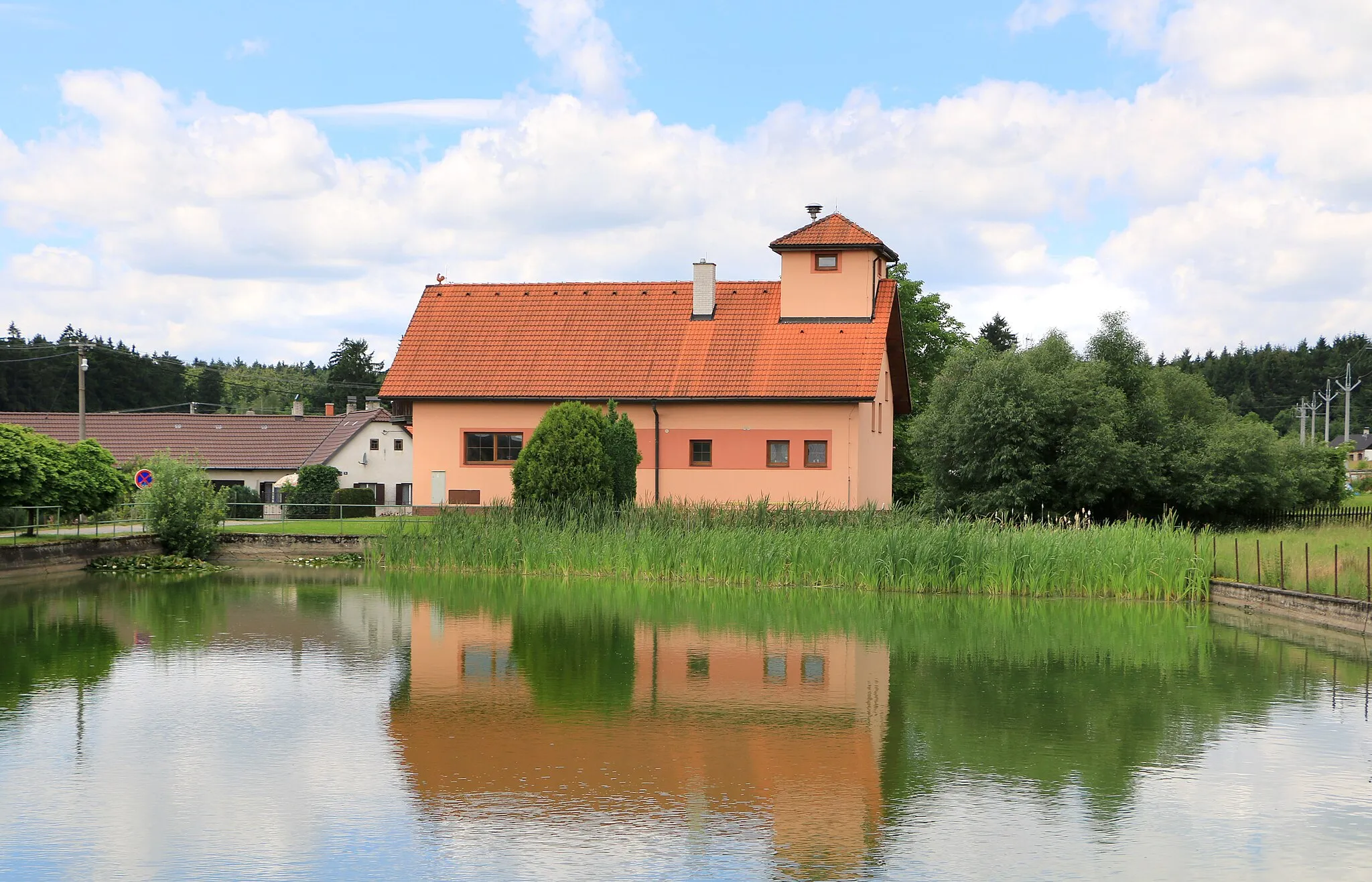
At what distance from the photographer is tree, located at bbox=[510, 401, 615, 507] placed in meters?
30.5

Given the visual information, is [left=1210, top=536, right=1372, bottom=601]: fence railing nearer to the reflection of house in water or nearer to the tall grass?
the tall grass

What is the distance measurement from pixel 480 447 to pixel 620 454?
8.54 metres

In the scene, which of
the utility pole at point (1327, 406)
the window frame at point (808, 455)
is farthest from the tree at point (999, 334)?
the window frame at point (808, 455)

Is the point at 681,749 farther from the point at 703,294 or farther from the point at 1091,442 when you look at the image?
the point at 703,294

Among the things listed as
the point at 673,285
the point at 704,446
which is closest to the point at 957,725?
the point at 704,446

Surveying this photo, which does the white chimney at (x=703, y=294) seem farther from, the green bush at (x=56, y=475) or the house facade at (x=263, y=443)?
the house facade at (x=263, y=443)

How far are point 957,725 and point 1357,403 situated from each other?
470 feet

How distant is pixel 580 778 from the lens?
10.2 metres

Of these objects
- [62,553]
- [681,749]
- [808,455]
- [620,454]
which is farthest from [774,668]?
[808,455]

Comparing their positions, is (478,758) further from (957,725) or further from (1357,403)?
(1357,403)

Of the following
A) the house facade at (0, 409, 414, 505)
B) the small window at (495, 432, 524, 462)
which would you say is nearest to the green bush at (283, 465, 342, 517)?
the house facade at (0, 409, 414, 505)

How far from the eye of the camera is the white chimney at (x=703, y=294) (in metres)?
40.5

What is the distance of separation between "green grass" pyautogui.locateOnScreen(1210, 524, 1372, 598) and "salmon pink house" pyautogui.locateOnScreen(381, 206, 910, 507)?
1192 cm

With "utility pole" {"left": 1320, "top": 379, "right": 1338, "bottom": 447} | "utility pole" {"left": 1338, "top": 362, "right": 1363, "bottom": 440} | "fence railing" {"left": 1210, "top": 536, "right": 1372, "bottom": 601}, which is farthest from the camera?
"utility pole" {"left": 1338, "top": 362, "right": 1363, "bottom": 440}
